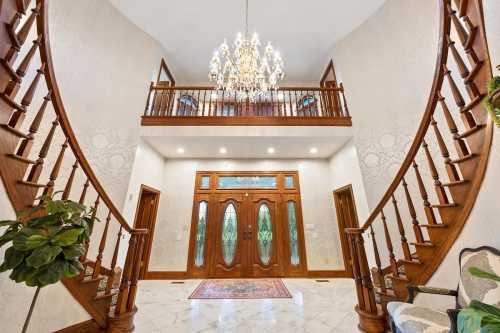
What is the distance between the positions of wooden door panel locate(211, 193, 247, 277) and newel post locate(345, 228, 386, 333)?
2.89m

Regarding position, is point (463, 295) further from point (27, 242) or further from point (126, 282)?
point (126, 282)

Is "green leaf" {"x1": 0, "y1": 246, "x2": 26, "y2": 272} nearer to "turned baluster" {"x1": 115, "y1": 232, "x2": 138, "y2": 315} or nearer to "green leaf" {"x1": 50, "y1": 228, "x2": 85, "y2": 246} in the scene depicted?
"green leaf" {"x1": 50, "y1": 228, "x2": 85, "y2": 246}

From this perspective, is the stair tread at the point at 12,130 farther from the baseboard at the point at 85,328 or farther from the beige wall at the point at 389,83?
the beige wall at the point at 389,83

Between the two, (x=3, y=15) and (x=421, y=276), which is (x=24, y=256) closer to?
(x=3, y=15)

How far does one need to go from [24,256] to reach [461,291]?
2713mm

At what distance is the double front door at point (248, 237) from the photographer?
14.8ft

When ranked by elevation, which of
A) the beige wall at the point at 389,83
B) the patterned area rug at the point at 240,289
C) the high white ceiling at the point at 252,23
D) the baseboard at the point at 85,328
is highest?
the high white ceiling at the point at 252,23

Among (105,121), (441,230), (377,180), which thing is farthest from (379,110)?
(105,121)

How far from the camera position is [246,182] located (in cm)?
512

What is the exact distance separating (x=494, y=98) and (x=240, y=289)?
3962 millimetres

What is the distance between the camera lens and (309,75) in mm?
5883

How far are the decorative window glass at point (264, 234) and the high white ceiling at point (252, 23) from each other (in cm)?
419

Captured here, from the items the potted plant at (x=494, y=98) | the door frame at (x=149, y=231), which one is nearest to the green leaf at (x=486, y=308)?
the potted plant at (x=494, y=98)

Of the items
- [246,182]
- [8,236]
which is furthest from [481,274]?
[246,182]
